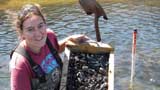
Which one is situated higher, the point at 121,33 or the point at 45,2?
the point at 121,33

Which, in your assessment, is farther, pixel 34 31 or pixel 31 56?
pixel 31 56

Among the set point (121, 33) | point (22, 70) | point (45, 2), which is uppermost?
point (22, 70)

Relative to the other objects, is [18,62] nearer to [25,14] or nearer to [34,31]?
[34,31]

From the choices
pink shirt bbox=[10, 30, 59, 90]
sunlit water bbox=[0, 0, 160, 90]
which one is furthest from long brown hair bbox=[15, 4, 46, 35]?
sunlit water bbox=[0, 0, 160, 90]

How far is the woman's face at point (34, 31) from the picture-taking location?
4133mm

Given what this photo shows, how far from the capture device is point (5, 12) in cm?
1472

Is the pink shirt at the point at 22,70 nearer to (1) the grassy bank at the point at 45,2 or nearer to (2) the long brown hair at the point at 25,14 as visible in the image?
(2) the long brown hair at the point at 25,14

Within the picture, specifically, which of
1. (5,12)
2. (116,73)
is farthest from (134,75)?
(5,12)

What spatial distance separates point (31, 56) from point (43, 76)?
0.30 m

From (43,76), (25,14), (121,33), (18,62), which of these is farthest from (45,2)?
(18,62)

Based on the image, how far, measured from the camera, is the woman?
409 cm

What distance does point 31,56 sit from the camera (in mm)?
4297

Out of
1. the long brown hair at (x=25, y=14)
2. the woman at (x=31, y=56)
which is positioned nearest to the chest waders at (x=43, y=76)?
the woman at (x=31, y=56)

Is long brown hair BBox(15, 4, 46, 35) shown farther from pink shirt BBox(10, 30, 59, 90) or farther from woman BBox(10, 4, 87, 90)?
pink shirt BBox(10, 30, 59, 90)
